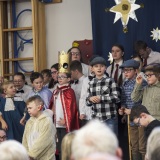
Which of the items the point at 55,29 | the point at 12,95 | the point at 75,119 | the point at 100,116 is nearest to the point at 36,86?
the point at 12,95

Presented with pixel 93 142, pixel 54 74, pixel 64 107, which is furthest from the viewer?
pixel 54 74

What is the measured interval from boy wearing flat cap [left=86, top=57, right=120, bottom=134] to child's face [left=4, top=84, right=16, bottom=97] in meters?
1.10

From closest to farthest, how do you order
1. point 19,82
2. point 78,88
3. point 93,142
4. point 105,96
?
point 93,142 → point 105,96 → point 78,88 → point 19,82

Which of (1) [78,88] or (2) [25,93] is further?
(2) [25,93]

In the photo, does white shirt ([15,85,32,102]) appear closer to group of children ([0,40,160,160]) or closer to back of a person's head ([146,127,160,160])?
group of children ([0,40,160,160])


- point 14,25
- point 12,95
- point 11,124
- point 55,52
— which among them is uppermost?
point 14,25

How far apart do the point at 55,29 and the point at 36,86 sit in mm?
1575

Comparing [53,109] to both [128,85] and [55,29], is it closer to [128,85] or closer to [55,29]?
[128,85]

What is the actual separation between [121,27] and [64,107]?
4.96ft

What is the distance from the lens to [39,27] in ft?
22.6

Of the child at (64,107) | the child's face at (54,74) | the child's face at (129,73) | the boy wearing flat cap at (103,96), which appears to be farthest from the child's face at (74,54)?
the child's face at (129,73)

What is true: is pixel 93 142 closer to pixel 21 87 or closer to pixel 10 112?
pixel 10 112

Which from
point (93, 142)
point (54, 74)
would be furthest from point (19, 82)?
point (93, 142)

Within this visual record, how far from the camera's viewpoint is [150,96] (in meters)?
4.63
